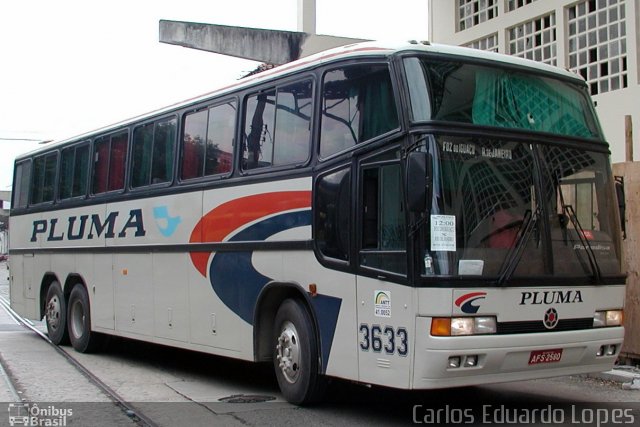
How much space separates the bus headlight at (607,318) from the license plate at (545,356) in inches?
22.6

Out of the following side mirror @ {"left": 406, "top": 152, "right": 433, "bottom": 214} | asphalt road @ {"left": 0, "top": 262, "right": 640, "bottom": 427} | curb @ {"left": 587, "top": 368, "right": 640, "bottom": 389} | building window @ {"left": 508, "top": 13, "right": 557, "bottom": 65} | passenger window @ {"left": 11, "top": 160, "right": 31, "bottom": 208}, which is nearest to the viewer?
side mirror @ {"left": 406, "top": 152, "right": 433, "bottom": 214}

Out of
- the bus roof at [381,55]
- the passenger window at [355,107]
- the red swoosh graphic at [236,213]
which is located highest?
the bus roof at [381,55]

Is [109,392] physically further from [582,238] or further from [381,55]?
[582,238]

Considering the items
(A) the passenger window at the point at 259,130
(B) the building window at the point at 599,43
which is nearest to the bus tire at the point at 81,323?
(A) the passenger window at the point at 259,130

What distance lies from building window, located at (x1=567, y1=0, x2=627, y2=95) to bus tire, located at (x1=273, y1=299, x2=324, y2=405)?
45.0ft

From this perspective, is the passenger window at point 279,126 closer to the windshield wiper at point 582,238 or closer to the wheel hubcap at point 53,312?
the windshield wiper at point 582,238

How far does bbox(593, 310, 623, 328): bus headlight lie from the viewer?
Result: 7.55 metres

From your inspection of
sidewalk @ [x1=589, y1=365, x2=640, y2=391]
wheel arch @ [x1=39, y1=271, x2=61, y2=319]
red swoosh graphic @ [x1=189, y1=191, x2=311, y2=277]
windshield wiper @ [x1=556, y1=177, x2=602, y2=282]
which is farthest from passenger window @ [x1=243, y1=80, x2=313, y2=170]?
wheel arch @ [x1=39, y1=271, x2=61, y2=319]

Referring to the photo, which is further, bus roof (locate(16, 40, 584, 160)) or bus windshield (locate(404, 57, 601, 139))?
bus roof (locate(16, 40, 584, 160))

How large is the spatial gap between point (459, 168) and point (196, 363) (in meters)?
6.83

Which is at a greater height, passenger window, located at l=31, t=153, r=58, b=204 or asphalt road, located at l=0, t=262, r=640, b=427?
passenger window, located at l=31, t=153, r=58, b=204

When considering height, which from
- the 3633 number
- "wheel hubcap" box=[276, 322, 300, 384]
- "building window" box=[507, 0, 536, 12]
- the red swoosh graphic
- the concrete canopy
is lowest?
"wheel hubcap" box=[276, 322, 300, 384]
